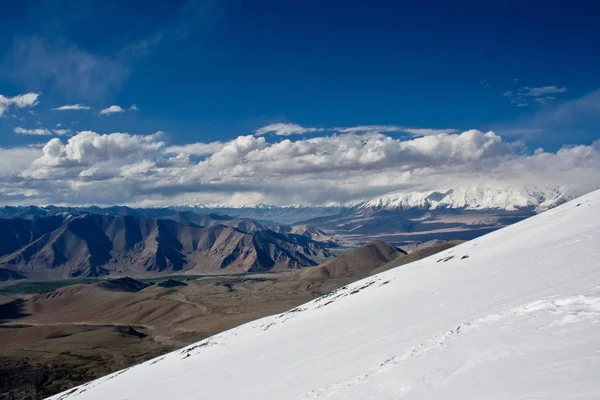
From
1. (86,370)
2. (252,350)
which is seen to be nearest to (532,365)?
(252,350)

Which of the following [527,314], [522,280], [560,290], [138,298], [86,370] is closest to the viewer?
[527,314]

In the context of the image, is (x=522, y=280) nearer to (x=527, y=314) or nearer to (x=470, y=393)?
(x=527, y=314)

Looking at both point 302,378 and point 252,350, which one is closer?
point 302,378

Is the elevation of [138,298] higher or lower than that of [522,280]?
lower

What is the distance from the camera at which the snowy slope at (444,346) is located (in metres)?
Answer: 10.0

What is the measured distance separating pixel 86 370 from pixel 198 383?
6830cm

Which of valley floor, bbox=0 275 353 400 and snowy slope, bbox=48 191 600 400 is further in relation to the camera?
valley floor, bbox=0 275 353 400

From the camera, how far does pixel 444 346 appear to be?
13.6m

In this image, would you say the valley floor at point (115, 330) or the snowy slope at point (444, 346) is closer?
the snowy slope at point (444, 346)

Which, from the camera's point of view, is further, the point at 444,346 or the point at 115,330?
the point at 115,330

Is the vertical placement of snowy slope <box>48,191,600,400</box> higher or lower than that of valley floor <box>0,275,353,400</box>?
higher

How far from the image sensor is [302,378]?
16266mm

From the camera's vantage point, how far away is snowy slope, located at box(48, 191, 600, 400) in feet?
32.8

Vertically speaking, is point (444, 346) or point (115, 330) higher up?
point (444, 346)
